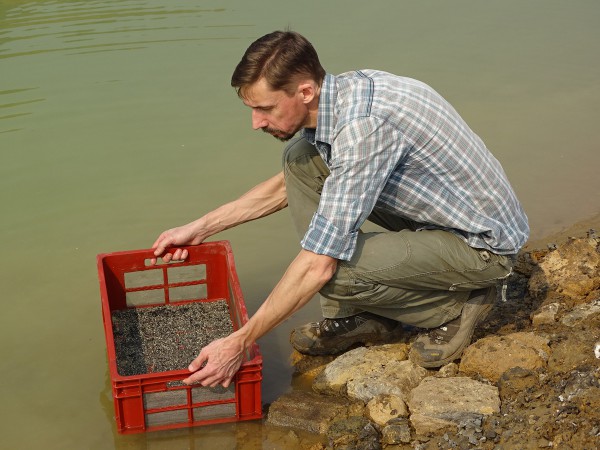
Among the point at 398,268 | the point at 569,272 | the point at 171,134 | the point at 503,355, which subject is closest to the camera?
the point at 398,268

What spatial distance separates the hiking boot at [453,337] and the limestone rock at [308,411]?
38 cm

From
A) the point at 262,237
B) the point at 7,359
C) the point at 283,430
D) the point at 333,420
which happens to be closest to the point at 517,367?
the point at 333,420

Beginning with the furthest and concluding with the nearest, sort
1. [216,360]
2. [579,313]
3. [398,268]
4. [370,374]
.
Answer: [579,313] < [370,374] < [398,268] < [216,360]

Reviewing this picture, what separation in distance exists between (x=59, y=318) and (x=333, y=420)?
1.56 meters

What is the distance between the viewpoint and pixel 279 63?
3.02m

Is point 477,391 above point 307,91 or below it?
below

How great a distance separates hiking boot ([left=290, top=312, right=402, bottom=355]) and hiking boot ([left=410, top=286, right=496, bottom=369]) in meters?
0.25

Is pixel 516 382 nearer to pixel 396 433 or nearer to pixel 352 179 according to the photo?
pixel 396 433

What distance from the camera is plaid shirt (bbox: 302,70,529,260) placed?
2.97 metres

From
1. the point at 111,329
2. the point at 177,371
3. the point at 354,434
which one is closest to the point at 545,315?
the point at 354,434

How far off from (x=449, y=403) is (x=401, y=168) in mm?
928

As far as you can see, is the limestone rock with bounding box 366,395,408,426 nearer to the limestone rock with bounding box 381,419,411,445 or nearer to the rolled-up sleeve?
the limestone rock with bounding box 381,419,411,445

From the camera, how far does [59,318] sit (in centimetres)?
411

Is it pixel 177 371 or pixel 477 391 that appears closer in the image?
pixel 177 371
